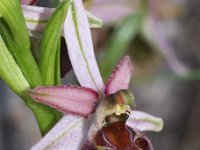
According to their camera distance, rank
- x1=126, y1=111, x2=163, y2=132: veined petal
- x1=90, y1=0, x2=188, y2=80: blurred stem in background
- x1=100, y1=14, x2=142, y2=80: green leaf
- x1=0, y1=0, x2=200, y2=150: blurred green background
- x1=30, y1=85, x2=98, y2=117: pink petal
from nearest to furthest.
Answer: x1=30, y1=85, x2=98, y2=117: pink petal, x1=126, y1=111, x2=163, y2=132: veined petal, x1=100, y1=14, x2=142, y2=80: green leaf, x1=90, y1=0, x2=188, y2=80: blurred stem in background, x1=0, y1=0, x2=200, y2=150: blurred green background

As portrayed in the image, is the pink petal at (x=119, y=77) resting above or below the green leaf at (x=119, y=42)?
above

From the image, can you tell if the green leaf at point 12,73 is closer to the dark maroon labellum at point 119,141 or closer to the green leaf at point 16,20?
the green leaf at point 16,20

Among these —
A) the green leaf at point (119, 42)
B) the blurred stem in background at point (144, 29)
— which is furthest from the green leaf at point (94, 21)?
the blurred stem in background at point (144, 29)

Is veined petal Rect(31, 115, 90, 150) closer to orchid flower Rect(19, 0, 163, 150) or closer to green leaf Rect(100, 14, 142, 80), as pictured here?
orchid flower Rect(19, 0, 163, 150)

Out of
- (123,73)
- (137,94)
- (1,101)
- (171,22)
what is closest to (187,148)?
(137,94)

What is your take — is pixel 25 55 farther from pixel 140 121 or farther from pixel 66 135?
pixel 140 121

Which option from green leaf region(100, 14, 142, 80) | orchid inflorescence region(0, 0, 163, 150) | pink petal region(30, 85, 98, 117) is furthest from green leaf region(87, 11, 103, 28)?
green leaf region(100, 14, 142, 80)
